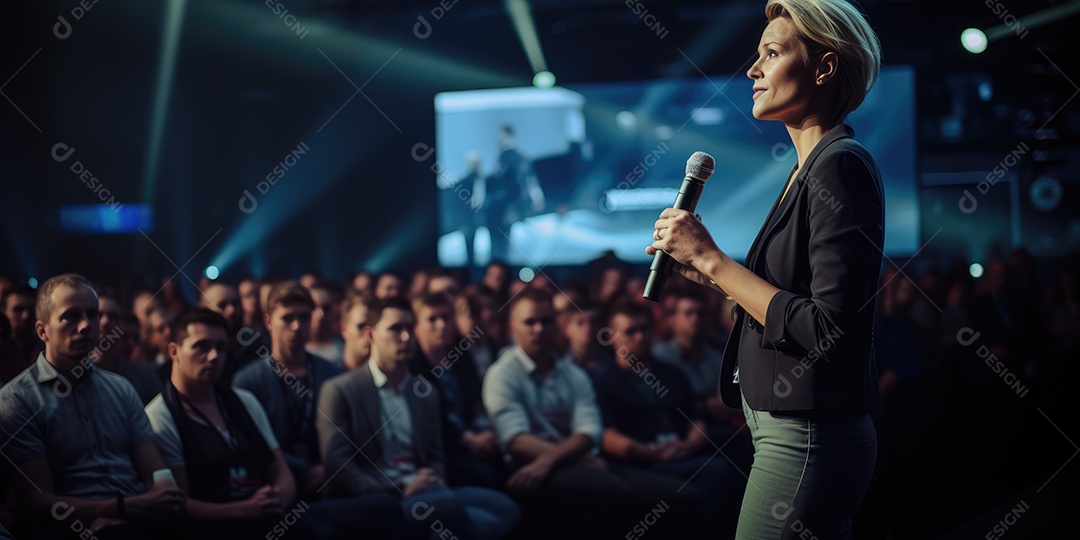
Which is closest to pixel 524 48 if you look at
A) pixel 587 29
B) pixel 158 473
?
pixel 587 29

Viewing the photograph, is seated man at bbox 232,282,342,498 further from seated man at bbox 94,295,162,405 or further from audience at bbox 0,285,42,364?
audience at bbox 0,285,42,364

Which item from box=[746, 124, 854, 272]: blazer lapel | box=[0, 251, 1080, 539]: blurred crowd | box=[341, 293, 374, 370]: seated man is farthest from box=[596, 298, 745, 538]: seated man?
box=[746, 124, 854, 272]: blazer lapel

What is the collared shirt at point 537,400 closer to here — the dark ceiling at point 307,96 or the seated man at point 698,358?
the seated man at point 698,358

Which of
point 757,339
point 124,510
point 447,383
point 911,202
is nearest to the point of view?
point 757,339

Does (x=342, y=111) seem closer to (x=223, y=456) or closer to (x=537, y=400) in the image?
(x=537, y=400)

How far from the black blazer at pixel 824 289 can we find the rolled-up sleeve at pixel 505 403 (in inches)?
99.8

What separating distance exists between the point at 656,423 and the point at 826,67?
283cm

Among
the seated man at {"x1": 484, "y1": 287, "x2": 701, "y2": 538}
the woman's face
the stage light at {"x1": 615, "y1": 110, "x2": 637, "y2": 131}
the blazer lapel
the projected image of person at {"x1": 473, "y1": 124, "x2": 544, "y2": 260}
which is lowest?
the seated man at {"x1": 484, "y1": 287, "x2": 701, "y2": 538}

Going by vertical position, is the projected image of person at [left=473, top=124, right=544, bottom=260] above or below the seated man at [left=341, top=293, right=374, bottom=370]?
above

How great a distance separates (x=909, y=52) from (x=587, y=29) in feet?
9.79

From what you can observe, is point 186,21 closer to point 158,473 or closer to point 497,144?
point 497,144

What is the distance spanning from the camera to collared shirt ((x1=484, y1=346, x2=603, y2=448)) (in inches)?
142

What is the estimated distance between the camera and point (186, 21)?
26.0ft

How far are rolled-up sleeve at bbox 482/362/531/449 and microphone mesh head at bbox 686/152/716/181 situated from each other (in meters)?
2.29
